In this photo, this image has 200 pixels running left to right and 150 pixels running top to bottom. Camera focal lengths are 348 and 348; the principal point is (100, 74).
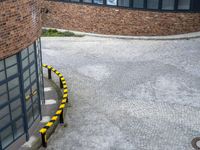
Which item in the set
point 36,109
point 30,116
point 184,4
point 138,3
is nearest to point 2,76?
point 30,116

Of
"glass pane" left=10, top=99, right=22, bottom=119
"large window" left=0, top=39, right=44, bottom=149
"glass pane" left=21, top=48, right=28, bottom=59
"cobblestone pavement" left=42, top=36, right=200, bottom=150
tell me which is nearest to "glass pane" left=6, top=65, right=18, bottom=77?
"large window" left=0, top=39, right=44, bottom=149

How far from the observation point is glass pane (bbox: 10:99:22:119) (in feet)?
38.8

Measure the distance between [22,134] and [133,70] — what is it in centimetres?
815

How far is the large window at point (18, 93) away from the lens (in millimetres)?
11344

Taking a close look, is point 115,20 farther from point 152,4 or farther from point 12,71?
point 12,71

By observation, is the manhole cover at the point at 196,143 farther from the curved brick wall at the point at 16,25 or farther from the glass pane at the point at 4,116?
the curved brick wall at the point at 16,25

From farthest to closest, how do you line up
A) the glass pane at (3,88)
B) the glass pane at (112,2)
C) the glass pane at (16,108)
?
the glass pane at (112,2), the glass pane at (16,108), the glass pane at (3,88)

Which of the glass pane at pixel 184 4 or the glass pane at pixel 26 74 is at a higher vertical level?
the glass pane at pixel 184 4

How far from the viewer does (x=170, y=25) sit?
930 inches

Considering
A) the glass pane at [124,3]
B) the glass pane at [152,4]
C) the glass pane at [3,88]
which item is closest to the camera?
the glass pane at [3,88]

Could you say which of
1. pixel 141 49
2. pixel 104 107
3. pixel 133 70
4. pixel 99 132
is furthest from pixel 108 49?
pixel 99 132

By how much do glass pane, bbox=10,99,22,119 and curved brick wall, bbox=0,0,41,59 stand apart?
5.95 ft

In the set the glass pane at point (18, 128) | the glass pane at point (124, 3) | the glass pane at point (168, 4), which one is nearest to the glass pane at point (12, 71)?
the glass pane at point (18, 128)

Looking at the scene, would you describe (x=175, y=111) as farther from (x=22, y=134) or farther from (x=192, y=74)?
(x=22, y=134)
